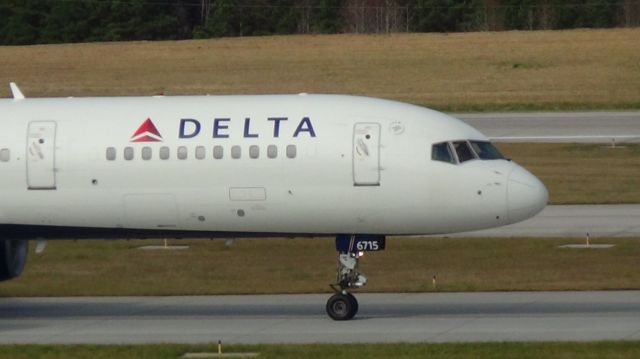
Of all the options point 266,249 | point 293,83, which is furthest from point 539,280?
point 293,83

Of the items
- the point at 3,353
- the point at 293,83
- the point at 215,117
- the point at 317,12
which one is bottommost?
the point at 3,353

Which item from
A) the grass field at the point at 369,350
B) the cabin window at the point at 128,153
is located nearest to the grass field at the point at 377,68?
the cabin window at the point at 128,153

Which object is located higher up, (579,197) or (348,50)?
(348,50)

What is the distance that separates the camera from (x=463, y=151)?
959 inches

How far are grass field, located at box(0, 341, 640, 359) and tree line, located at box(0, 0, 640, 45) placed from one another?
102 metres

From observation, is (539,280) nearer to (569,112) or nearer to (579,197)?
(579,197)

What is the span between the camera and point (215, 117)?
25.1 meters

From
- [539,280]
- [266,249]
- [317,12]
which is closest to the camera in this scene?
[539,280]

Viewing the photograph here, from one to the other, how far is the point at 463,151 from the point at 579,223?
1298 centimetres

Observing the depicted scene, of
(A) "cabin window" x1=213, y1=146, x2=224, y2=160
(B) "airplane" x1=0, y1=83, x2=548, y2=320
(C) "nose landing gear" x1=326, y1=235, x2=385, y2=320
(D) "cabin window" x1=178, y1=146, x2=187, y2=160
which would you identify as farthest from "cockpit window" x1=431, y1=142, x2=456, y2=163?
(D) "cabin window" x1=178, y1=146, x2=187, y2=160

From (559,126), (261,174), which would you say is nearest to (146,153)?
(261,174)

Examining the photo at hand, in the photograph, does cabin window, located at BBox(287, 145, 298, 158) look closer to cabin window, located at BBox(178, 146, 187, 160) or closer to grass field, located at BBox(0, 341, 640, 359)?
cabin window, located at BBox(178, 146, 187, 160)

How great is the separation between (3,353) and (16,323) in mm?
3586

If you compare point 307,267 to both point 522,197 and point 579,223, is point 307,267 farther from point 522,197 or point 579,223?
point 579,223
